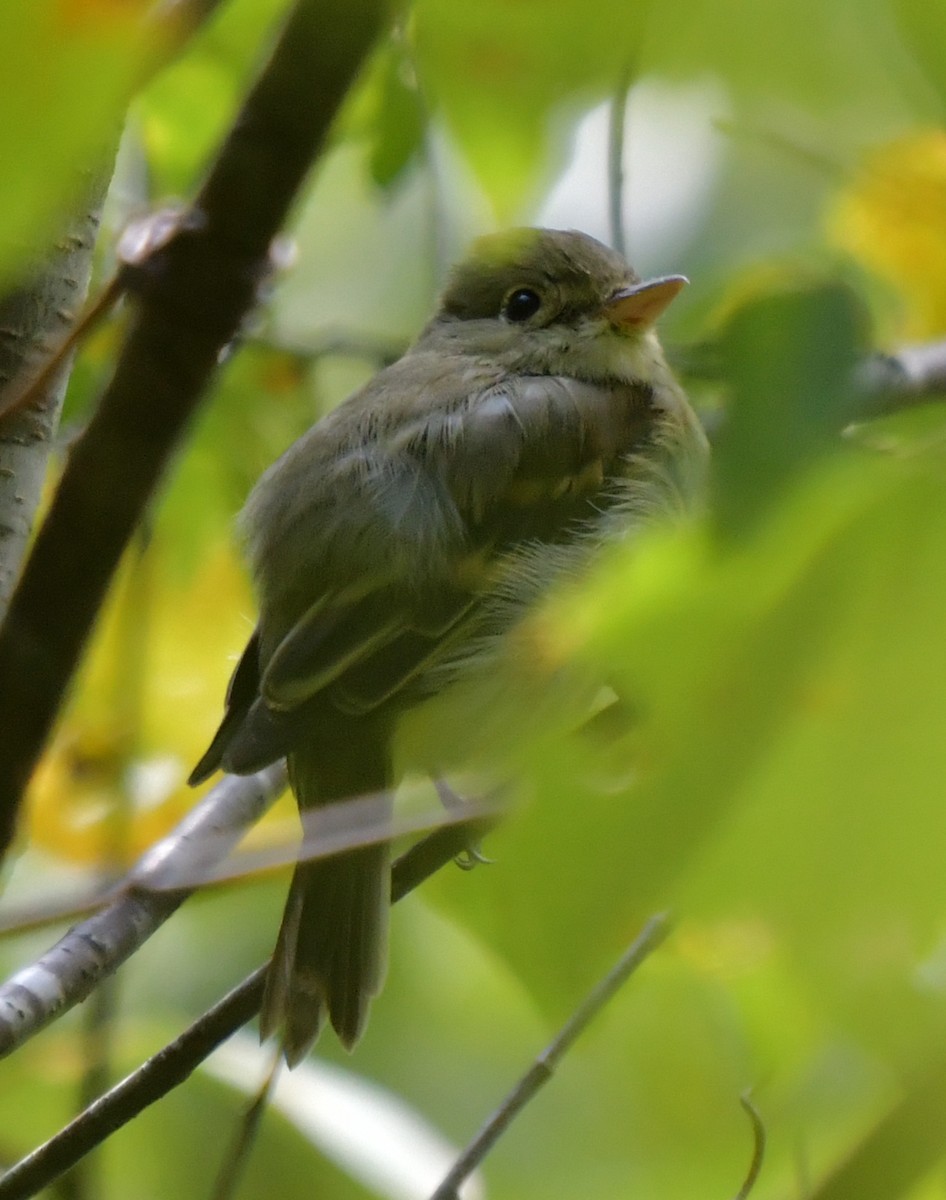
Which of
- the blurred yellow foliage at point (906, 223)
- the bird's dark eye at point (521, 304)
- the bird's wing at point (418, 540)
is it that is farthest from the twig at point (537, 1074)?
the bird's dark eye at point (521, 304)

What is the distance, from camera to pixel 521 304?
333 centimetres

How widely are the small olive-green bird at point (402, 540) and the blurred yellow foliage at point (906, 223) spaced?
382mm

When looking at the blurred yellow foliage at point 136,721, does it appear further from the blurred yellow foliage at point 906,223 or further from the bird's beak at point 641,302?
the blurred yellow foliage at point 906,223

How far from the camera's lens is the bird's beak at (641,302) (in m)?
3.08

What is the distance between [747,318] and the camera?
2.54 ft

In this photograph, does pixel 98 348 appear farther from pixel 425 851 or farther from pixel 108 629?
pixel 425 851

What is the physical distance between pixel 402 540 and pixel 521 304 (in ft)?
3.38

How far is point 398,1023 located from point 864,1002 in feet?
12.0

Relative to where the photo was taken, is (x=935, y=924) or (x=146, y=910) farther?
(x=146, y=910)

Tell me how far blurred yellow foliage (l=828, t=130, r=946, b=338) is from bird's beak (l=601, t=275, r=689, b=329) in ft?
1.17

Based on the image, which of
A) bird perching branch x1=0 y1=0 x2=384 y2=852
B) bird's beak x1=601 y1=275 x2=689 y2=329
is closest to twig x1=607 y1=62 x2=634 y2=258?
bird's beak x1=601 y1=275 x2=689 y2=329

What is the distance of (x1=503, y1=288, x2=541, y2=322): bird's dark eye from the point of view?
10.8ft

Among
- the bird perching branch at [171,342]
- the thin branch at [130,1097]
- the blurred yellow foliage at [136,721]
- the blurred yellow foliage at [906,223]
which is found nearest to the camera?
the bird perching branch at [171,342]

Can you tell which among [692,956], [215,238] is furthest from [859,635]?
[692,956]
